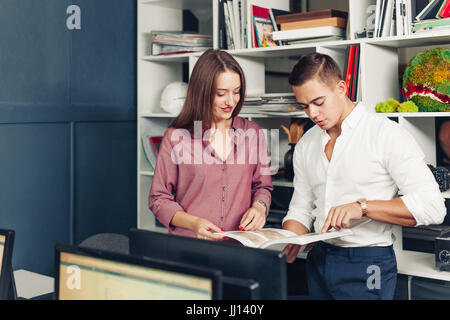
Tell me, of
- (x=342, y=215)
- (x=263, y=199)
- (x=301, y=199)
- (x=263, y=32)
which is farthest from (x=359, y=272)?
(x=263, y=32)

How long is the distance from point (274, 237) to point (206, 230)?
28 centimetres

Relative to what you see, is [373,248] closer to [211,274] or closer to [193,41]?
[211,274]

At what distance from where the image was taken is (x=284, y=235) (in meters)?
1.71

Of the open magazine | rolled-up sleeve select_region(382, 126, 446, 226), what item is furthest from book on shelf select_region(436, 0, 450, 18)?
the open magazine

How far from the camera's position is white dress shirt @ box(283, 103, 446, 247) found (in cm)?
168

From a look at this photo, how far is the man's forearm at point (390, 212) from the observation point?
1.69 metres

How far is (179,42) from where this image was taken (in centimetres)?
311

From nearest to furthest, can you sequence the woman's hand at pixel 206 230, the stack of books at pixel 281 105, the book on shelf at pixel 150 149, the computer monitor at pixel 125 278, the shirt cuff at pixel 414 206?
the computer monitor at pixel 125 278, the shirt cuff at pixel 414 206, the woman's hand at pixel 206 230, the stack of books at pixel 281 105, the book on shelf at pixel 150 149

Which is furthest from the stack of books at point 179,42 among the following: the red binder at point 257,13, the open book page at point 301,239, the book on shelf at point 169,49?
the open book page at point 301,239

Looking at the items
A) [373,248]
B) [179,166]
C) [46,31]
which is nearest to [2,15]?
[46,31]

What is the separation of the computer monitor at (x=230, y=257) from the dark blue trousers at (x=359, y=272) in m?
0.78

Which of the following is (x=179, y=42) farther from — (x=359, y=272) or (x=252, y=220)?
(x=359, y=272)

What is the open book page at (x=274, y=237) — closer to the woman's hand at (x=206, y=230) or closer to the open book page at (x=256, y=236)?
the open book page at (x=256, y=236)

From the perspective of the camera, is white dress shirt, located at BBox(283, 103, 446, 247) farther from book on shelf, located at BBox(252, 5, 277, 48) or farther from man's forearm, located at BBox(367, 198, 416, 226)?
book on shelf, located at BBox(252, 5, 277, 48)
